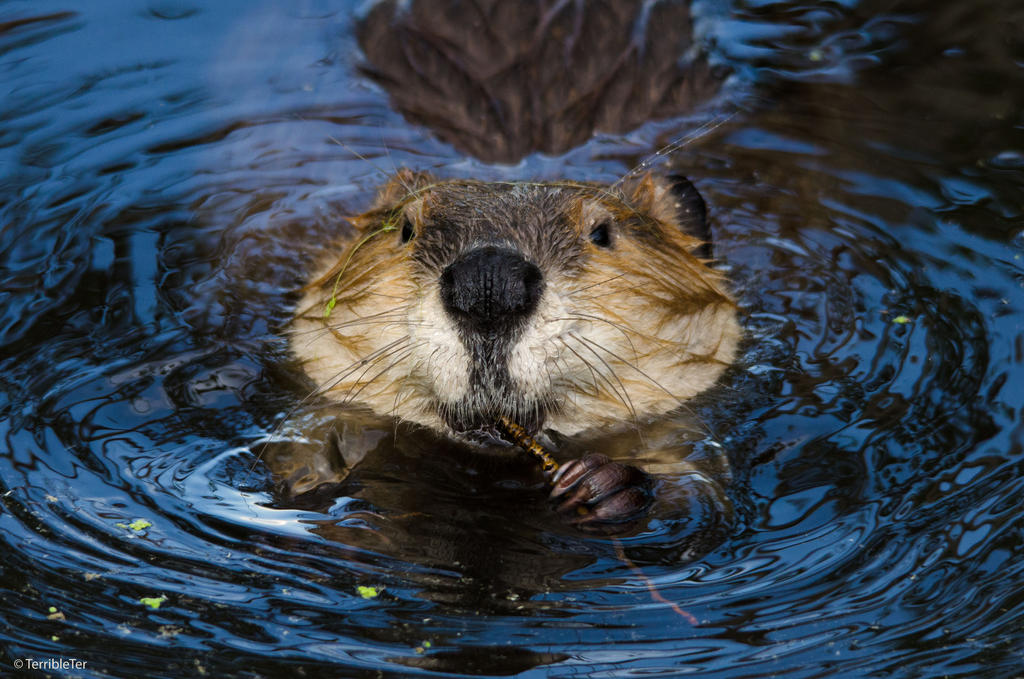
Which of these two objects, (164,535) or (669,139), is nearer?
(164,535)

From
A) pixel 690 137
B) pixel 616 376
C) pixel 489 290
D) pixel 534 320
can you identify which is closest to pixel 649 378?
pixel 616 376

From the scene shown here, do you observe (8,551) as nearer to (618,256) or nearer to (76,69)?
(618,256)

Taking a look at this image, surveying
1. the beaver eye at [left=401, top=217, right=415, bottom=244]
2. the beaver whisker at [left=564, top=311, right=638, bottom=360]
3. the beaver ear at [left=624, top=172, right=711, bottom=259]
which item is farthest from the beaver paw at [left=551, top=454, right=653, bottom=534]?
the beaver ear at [left=624, top=172, right=711, bottom=259]

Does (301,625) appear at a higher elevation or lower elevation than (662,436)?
higher

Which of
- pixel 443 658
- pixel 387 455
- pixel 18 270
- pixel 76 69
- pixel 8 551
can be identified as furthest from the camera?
pixel 76 69

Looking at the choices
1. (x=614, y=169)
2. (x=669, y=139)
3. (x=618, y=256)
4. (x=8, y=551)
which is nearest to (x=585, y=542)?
(x=618, y=256)

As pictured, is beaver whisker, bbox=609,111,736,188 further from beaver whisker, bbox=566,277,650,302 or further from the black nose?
the black nose

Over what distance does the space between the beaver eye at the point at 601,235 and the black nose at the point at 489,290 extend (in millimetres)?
612

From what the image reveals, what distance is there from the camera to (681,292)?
3744 millimetres

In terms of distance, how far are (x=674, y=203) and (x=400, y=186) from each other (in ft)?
2.95

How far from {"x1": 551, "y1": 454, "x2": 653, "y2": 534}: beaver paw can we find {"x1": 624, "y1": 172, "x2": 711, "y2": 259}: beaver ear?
1.11 metres

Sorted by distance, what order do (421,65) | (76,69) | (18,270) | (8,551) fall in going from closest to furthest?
(8,551) < (18,270) < (421,65) < (76,69)

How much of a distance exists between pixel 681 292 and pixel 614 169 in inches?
47.3

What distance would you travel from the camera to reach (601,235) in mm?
3648
